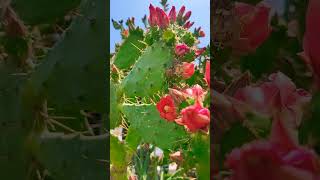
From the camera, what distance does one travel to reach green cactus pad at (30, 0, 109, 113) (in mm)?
622

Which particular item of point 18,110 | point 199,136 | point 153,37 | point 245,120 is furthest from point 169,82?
point 245,120

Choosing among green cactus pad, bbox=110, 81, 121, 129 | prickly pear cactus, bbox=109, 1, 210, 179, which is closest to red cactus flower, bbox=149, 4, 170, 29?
prickly pear cactus, bbox=109, 1, 210, 179

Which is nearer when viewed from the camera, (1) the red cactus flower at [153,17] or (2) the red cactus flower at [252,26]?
(2) the red cactus flower at [252,26]

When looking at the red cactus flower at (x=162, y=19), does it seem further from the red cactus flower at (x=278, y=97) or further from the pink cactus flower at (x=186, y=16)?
the red cactus flower at (x=278, y=97)

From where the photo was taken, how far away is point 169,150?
140 cm

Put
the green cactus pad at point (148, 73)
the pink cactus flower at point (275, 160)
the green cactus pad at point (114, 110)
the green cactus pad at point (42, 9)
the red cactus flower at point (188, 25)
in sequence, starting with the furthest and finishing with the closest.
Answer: the red cactus flower at point (188, 25)
the green cactus pad at point (148, 73)
the green cactus pad at point (114, 110)
the green cactus pad at point (42, 9)
the pink cactus flower at point (275, 160)

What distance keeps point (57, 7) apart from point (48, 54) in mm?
63

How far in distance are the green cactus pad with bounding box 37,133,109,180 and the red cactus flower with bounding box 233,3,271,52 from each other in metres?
0.20

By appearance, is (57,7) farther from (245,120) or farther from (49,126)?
(245,120)

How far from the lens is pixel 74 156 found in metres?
0.65

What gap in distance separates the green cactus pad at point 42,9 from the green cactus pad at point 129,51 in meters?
0.77

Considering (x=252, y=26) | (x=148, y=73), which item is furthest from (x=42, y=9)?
(x=148, y=73)

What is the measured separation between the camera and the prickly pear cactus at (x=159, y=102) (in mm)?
1153

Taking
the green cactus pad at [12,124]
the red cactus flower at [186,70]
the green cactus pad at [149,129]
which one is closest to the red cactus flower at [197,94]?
the green cactus pad at [149,129]
